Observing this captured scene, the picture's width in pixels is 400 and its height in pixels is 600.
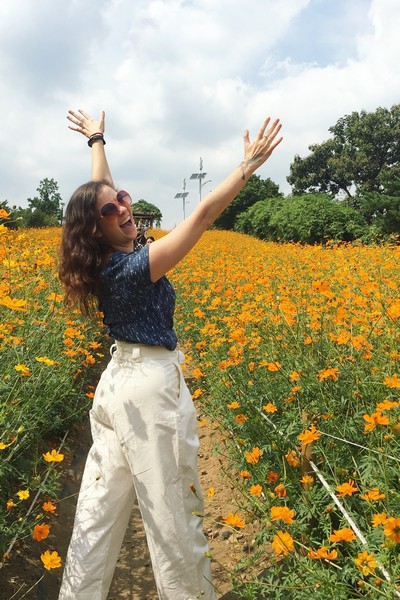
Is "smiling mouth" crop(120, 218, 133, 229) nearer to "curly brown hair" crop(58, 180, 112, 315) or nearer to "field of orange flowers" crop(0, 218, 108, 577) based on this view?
"curly brown hair" crop(58, 180, 112, 315)

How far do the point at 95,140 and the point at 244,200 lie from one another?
31770mm

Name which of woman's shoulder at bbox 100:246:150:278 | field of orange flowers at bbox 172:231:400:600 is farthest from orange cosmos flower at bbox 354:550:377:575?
woman's shoulder at bbox 100:246:150:278

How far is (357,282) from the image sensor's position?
3.62m

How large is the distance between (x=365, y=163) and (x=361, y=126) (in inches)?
102

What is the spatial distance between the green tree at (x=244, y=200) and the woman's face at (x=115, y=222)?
30597 mm

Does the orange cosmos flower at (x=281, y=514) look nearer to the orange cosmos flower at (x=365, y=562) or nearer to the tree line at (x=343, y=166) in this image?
the orange cosmos flower at (x=365, y=562)

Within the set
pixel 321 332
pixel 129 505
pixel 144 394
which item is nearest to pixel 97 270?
pixel 144 394

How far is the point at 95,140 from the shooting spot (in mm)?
2379

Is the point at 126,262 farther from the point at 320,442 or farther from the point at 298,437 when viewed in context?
the point at 320,442

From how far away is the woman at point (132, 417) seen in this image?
170 centimetres

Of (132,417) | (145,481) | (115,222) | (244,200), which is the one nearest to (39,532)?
(145,481)

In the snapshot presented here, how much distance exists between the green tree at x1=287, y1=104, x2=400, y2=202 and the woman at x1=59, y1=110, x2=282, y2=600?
1298 inches

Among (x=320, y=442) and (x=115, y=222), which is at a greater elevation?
(x=115, y=222)

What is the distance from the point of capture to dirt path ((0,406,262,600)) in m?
2.23
